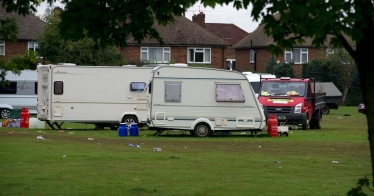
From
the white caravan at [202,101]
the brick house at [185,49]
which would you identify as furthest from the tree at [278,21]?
the brick house at [185,49]

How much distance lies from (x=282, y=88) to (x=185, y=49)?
118ft

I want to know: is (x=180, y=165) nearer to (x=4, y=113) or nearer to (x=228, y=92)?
(x=228, y=92)

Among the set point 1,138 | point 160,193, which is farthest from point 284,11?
point 1,138

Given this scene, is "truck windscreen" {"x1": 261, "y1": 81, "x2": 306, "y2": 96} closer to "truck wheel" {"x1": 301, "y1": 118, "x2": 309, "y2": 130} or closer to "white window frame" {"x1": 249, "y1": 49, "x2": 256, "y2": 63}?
"truck wheel" {"x1": 301, "y1": 118, "x2": 309, "y2": 130}

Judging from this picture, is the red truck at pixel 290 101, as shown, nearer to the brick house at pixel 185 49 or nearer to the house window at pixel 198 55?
the brick house at pixel 185 49

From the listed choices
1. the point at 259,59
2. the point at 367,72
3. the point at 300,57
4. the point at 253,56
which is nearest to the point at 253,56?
the point at 253,56

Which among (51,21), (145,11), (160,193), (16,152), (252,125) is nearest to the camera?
(145,11)

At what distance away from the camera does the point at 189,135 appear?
95.6 ft

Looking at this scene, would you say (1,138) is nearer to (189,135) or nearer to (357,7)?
(189,135)

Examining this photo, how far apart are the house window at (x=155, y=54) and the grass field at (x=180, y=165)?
1618 inches

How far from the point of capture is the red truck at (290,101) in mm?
31812

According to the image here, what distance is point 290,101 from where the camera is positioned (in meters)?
31.9

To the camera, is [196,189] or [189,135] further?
[189,135]

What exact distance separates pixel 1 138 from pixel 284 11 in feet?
65.4
